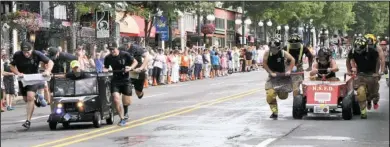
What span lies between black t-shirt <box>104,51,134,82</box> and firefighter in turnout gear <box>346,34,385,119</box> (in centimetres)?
465

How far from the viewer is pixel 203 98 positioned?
23.7 metres

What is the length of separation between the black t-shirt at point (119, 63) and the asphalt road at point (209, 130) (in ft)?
3.02

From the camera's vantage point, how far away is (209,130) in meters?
14.4

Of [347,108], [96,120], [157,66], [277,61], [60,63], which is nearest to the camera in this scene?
[96,120]

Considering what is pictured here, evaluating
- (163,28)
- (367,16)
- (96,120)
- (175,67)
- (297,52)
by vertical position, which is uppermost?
(367,16)

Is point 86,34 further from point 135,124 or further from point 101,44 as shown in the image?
point 135,124

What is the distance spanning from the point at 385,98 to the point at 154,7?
18.4 meters

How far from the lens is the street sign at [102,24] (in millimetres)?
31125

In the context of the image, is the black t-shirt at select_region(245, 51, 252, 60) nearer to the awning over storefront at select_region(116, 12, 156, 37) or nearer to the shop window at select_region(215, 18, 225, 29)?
the awning over storefront at select_region(116, 12, 156, 37)

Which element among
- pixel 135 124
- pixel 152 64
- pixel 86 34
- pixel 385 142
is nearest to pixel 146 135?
pixel 135 124

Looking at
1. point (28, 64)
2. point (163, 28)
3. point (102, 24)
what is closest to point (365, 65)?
point (28, 64)

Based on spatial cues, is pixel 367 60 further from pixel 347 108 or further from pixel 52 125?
pixel 52 125

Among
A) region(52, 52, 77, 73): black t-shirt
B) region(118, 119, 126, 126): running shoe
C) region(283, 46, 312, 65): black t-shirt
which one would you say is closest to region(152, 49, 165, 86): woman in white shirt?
region(52, 52, 77, 73): black t-shirt

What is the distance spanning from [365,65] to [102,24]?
16.2m
